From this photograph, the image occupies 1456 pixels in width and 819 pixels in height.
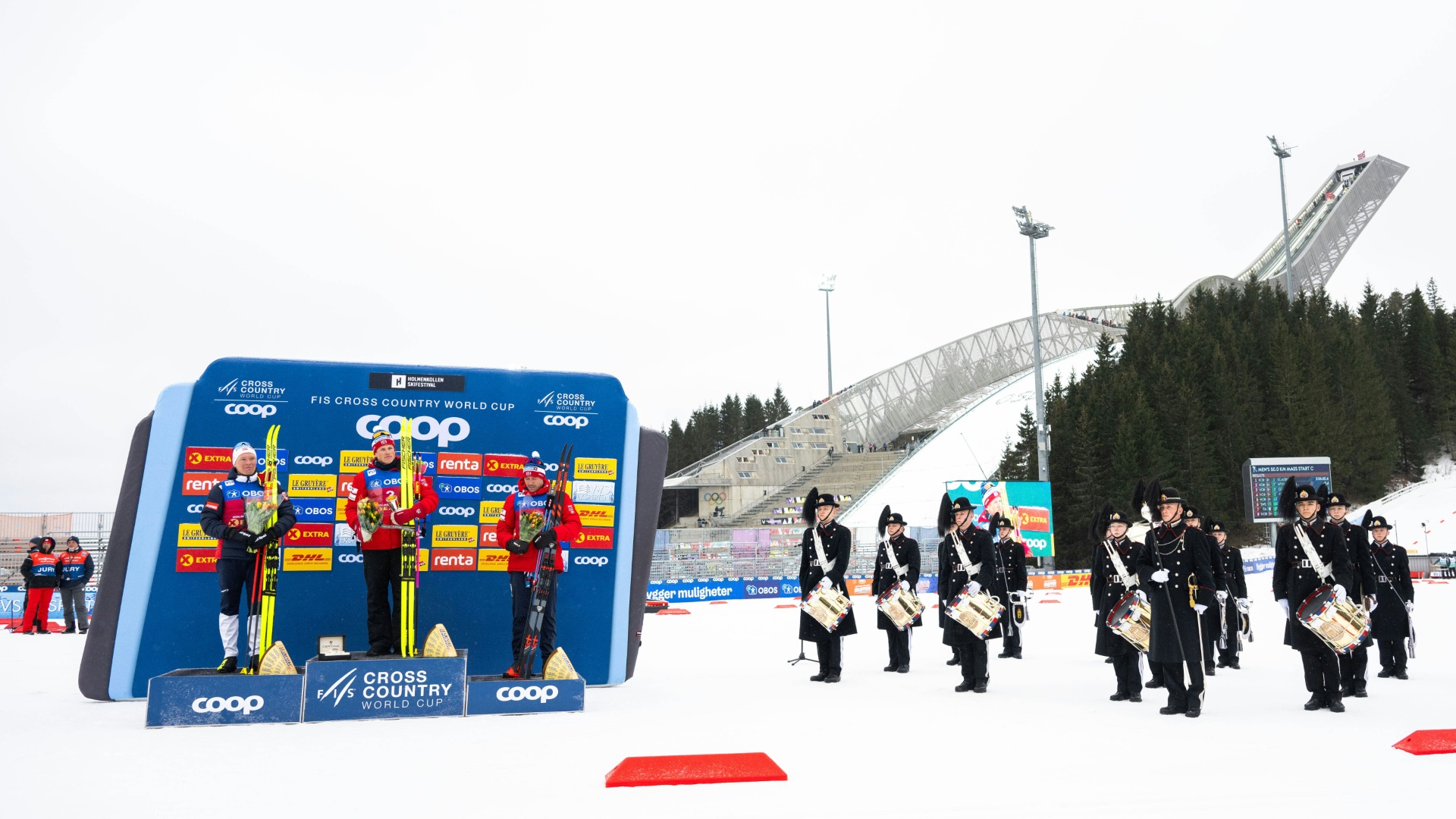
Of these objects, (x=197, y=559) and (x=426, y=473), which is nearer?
(x=197, y=559)

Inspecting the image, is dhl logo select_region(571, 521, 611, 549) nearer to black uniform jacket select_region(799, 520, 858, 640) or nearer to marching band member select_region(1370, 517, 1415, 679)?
black uniform jacket select_region(799, 520, 858, 640)

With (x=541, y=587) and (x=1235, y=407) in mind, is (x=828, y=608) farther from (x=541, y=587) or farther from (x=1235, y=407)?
(x=1235, y=407)

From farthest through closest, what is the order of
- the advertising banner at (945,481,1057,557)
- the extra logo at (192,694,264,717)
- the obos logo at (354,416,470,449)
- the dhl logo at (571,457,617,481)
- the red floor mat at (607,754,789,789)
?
the advertising banner at (945,481,1057,557) < the dhl logo at (571,457,617,481) < the obos logo at (354,416,470,449) < the extra logo at (192,694,264,717) < the red floor mat at (607,754,789,789)

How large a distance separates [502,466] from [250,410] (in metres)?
2.06

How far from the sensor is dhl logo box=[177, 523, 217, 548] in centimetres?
772

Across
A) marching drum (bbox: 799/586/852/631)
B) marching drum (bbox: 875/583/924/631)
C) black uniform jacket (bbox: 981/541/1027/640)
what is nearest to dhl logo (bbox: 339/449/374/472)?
marching drum (bbox: 799/586/852/631)

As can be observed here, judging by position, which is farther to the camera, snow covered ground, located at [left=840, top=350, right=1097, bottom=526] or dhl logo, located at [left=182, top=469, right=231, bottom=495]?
snow covered ground, located at [left=840, top=350, right=1097, bottom=526]

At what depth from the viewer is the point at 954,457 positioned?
48.9 m

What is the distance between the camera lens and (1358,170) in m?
77.6

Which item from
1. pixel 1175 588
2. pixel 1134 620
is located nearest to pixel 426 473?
pixel 1134 620

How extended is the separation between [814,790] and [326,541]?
5061 mm

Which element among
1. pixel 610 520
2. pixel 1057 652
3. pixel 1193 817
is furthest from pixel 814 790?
pixel 1057 652

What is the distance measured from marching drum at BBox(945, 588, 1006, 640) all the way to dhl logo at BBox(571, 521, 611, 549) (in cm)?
310

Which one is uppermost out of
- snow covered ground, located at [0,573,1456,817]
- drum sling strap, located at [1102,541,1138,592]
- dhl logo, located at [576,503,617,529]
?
dhl logo, located at [576,503,617,529]
